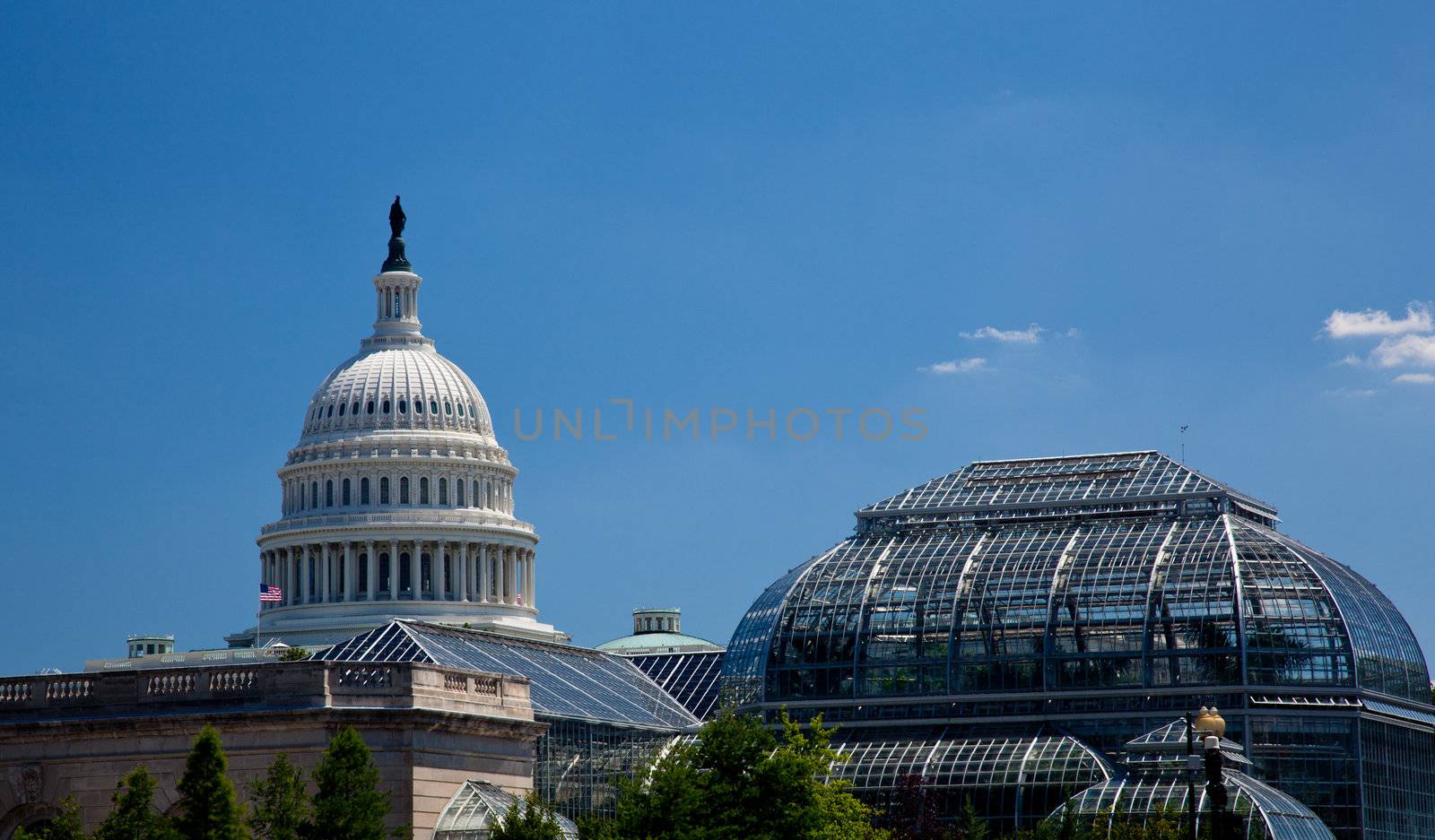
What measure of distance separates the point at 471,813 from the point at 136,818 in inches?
332

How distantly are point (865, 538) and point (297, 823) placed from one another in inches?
2625

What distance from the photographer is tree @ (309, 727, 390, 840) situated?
56.8m

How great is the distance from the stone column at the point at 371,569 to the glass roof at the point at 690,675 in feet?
164

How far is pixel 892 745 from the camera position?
111312mm

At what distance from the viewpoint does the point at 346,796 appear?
57.0 meters

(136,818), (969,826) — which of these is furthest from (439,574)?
(136,818)

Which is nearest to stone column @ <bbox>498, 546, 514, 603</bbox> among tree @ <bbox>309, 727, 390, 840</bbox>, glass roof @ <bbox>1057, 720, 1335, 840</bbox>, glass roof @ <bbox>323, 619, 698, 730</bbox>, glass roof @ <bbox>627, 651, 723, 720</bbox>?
glass roof @ <bbox>627, 651, 723, 720</bbox>

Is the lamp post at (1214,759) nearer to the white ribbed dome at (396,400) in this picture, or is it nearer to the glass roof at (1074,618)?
the glass roof at (1074,618)

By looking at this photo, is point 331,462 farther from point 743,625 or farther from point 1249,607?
point 1249,607

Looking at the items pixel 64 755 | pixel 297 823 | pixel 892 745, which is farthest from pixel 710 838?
pixel 892 745

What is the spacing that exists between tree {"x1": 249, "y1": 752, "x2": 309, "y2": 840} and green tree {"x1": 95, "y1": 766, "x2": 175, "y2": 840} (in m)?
2.09

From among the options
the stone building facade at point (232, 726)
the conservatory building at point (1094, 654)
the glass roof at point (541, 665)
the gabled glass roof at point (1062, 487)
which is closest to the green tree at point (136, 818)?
the stone building facade at point (232, 726)

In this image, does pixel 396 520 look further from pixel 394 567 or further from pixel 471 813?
pixel 471 813

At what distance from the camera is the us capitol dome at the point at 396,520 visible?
189 meters
